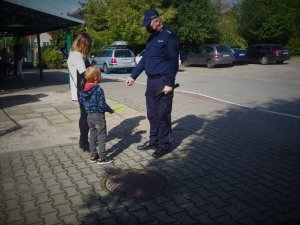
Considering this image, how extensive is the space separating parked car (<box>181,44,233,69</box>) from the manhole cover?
2090 cm

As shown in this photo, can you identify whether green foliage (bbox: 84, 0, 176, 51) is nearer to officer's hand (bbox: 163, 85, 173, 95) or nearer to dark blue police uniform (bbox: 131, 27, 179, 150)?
dark blue police uniform (bbox: 131, 27, 179, 150)

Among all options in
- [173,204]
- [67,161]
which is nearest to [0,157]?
[67,161]

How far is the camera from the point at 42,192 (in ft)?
14.0

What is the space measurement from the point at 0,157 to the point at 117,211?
288 centimetres

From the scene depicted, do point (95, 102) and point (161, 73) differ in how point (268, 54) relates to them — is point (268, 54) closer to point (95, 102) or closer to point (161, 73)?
point (161, 73)

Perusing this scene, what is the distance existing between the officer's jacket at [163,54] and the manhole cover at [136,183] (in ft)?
4.87

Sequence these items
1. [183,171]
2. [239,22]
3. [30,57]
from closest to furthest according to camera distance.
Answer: [183,171] < [239,22] < [30,57]

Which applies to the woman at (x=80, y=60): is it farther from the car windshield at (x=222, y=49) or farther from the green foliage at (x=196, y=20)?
the green foliage at (x=196, y=20)

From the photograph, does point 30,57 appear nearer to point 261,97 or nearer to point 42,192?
point 261,97

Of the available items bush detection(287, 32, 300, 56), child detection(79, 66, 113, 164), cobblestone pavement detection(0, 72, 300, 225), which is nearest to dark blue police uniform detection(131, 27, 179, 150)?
cobblestone pavement detection(0, 72, 300, 225)

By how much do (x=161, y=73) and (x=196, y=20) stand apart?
27.8 m

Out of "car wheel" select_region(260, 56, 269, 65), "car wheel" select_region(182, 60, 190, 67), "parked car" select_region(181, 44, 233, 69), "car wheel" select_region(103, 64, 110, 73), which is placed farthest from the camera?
"car wheel" select_region(182, 60, 190, 67)

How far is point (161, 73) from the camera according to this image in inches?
209

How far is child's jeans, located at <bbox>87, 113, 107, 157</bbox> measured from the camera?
5062 mm
